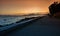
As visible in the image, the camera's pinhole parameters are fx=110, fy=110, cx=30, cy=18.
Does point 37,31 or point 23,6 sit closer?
point 37,31

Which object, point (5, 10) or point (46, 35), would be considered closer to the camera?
point (46, 35)

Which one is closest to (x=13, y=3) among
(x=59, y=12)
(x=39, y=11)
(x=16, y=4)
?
(x=16, y=4)

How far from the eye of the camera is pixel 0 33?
0.93 meters

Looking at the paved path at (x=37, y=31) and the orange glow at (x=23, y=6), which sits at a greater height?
the orange glow at (x=23, y=6)

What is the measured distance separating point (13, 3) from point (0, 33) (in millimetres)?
2882

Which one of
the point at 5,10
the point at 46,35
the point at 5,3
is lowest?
the point at 46,35

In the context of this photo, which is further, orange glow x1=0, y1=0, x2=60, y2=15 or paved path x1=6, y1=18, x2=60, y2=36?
orange glow x1=0, y1=0, x2=60, y2=15

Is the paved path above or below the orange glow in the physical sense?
below

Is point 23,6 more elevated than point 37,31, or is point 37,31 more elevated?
point 23,6

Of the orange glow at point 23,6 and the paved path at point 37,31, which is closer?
the paved path at point 37,31

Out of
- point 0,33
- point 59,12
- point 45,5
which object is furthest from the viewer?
point 45,5

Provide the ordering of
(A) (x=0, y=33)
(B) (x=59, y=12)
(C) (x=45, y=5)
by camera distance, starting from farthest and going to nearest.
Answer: (C) (x=45, y=5), (B) (x=59, y=12), (A) (x=0, y=33)

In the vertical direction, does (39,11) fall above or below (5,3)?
below

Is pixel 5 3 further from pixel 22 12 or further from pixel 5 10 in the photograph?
pixel 22 12
